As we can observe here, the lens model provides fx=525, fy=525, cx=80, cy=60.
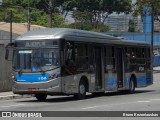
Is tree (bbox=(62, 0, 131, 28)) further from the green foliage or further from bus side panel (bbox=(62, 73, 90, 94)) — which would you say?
bus side panel (bbox=(62, 73, 90, 94))

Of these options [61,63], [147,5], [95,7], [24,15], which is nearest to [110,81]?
[61,63]

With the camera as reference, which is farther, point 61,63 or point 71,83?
point 71,83

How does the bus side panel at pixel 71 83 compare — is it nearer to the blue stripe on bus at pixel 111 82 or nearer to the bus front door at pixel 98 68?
the bus front door at pixel 98 68

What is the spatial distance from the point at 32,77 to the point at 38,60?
2.53ft

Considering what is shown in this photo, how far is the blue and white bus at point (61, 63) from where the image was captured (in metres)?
22.2

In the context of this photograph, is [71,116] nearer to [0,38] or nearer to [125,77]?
[125,77]

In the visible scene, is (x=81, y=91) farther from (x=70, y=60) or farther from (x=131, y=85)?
(x=131, y=85)

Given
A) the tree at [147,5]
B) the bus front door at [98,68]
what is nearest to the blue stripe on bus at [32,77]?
the bus front door at [98,68]

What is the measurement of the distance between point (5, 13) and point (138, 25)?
41025mm

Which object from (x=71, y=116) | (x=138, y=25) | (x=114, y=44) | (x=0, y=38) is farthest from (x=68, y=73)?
(x=138, y=25)

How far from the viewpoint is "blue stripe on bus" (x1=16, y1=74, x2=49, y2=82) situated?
22.1 metres

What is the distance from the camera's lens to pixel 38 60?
22.3 meters

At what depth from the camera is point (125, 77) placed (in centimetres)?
2805

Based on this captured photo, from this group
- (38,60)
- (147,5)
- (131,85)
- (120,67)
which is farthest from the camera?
(147,5)
